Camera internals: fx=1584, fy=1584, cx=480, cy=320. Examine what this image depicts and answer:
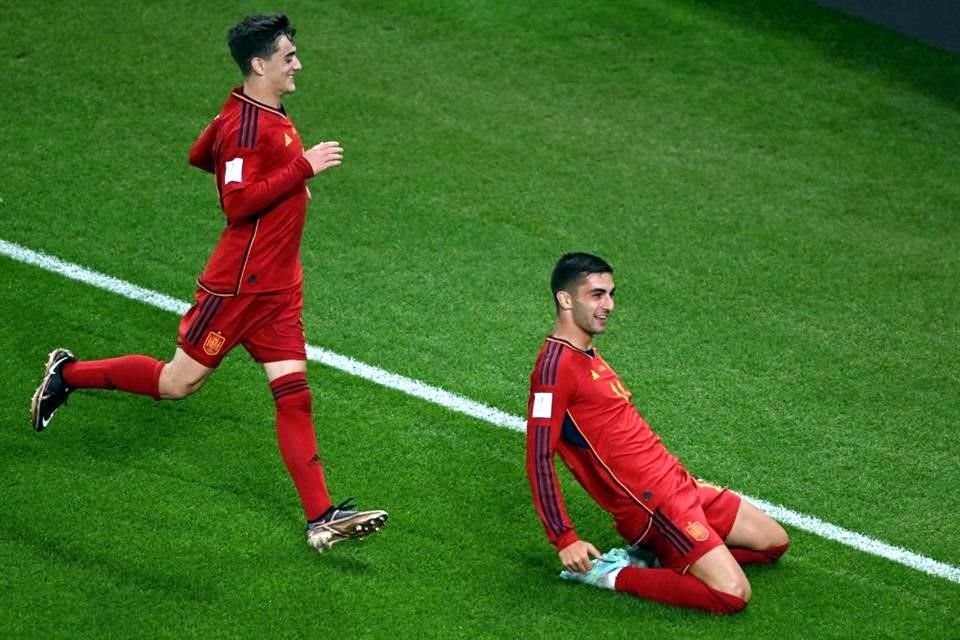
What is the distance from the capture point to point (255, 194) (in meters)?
6.25

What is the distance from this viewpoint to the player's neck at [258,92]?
638 centimetres

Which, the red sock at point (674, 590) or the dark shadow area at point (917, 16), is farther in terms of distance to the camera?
the dark shadow area at point (917, 16)

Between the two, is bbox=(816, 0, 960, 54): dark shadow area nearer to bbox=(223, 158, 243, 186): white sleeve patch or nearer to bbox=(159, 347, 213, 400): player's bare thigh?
bbox=(223, 158, 243, 186): white sleeve patch

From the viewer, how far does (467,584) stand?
6.34 metres

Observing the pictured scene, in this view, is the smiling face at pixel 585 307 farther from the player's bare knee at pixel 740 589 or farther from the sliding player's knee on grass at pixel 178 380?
the sliding player's knee on grass at pixel 178 380

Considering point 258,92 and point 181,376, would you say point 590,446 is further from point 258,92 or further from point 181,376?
point 258,92

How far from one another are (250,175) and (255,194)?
93 millimetres

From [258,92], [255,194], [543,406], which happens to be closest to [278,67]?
[258,92]

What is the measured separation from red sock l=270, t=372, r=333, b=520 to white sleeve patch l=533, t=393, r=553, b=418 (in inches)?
36.5

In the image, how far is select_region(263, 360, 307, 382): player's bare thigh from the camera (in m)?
6.45

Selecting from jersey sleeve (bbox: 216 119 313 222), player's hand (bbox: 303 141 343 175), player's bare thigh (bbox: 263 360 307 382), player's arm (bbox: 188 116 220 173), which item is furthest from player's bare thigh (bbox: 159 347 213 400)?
player's hand (bbox: 303 141 343 175)

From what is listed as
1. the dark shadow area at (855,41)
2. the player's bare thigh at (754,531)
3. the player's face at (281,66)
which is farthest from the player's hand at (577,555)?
the dark shadow area at (855,41)

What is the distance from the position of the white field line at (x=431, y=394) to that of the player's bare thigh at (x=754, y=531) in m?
0.39

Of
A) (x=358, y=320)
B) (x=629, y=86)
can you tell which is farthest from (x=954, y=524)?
(x=629, y=86)
